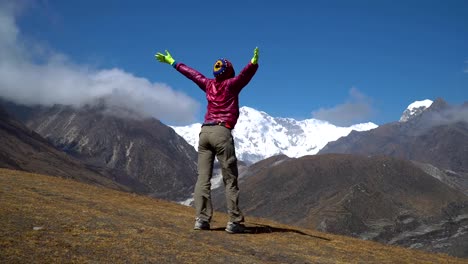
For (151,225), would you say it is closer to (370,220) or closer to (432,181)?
(370,220)

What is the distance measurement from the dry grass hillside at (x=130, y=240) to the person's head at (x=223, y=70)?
379cm

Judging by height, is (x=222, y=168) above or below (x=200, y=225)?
above

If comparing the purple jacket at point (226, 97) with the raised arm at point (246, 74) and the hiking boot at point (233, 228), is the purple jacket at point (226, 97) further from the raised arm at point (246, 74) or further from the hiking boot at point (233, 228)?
the hiking boot at point (233, 228)

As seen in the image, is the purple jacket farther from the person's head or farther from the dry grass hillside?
the dry grass hillside

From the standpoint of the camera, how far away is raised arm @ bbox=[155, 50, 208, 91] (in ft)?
42.8

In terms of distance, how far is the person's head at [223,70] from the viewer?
12.5 meters

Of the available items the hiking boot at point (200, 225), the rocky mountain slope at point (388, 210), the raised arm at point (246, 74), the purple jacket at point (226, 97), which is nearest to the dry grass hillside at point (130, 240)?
the hiking boot at point (200, 225)

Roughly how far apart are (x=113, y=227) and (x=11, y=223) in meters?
2.03

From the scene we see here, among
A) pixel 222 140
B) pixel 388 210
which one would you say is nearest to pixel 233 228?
pixel 222 140

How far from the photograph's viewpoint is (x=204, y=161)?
12234 mm

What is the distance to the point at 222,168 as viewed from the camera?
39.7ft

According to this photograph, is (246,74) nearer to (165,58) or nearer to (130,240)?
(165,58)

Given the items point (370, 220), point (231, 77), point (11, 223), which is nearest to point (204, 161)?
point (231, 77)

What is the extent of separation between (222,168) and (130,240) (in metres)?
3.42
